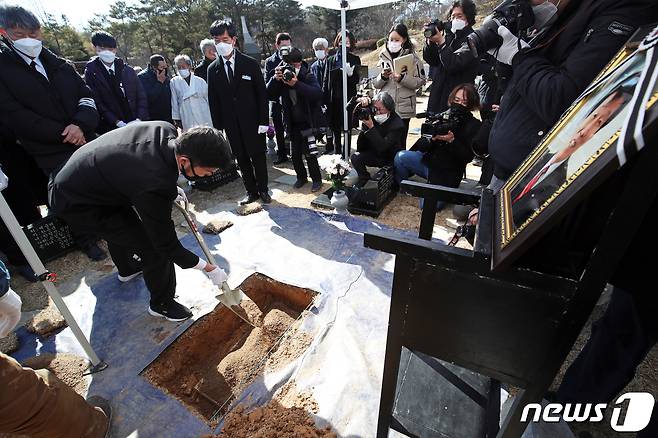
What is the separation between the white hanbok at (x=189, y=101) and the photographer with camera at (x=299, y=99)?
1496 millimetres

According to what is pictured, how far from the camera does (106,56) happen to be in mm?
4117

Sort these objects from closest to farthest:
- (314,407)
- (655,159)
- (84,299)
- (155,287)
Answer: (655,159) < (314,407) < (155,287) < (84,299)

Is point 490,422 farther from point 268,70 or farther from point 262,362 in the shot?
point 268,70

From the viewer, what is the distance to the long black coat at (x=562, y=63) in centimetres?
131

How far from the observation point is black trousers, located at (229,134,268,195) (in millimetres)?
4191

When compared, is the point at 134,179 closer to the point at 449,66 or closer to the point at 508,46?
the point at 508,46

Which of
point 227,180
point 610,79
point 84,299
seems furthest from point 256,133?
point 610,79

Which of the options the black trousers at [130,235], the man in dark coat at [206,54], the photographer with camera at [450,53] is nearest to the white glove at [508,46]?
the photographer with camera at [450,53]

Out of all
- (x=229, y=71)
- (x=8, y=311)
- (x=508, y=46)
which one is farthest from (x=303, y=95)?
A: (x=8, y=311)

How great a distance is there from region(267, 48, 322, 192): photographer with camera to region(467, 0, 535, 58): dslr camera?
2.80 metres

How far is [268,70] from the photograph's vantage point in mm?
5789

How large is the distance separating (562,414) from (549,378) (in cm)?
100

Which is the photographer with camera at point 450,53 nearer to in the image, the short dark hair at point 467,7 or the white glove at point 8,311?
the short dark hair at point 467,7

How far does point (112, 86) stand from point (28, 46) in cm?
159
